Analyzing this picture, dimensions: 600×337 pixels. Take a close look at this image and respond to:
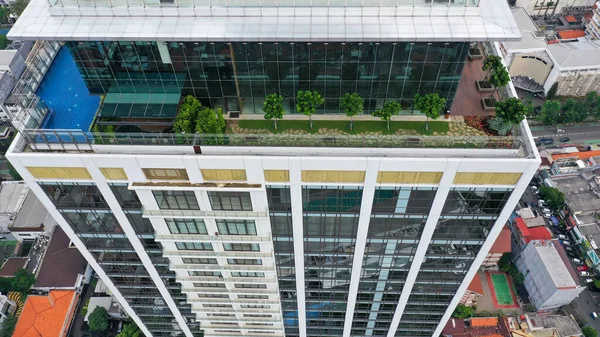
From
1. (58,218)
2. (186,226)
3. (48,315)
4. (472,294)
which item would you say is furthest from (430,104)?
(48,315)

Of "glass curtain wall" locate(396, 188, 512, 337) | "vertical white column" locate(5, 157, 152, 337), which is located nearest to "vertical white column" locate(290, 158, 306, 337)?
"glass curtain wall" locate(396, 188, 512, 337)

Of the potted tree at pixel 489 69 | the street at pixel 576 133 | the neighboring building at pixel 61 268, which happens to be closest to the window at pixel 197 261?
the potted tree at pixel 489 69

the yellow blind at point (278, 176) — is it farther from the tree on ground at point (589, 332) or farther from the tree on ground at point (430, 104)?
the tree on ground at point (589, 332)

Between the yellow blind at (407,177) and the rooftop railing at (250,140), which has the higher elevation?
the rooftop railing at (250,140)

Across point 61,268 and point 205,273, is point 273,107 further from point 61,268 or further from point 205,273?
point 61,268

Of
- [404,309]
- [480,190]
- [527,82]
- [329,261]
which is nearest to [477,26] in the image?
[480,190]

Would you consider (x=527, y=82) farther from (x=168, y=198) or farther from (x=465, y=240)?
(x=168, y=198)

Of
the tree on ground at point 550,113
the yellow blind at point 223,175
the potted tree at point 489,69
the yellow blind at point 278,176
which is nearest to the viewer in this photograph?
the yellow blind at point 278,176

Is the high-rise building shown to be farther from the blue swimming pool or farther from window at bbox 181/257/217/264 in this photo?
window at bbox 181/257/217/264
